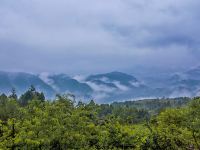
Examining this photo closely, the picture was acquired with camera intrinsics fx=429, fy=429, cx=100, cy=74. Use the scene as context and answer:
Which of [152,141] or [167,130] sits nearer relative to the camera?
[152,141]

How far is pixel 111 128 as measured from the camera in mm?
30750

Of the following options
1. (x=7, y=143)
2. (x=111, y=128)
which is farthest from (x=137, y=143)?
(x=7, y=143)

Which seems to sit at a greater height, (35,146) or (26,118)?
(26,118)

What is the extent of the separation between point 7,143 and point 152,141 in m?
13.2

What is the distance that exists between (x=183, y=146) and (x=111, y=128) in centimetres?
1154

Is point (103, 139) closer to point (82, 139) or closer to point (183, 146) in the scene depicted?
point (82, 139)

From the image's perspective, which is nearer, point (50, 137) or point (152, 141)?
point (50, 137)

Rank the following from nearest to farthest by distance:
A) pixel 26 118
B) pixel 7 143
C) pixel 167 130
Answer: pixel 7 143 < pixel 26 118 < pixel 167 130

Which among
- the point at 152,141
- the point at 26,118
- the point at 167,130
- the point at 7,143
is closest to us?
the point at 7,143

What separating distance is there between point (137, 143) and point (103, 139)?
8.75 feet

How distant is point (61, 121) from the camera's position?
91.5 feet

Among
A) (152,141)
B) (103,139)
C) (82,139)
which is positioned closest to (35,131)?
(82,139)

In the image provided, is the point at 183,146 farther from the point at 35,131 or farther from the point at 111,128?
the point at 35,131

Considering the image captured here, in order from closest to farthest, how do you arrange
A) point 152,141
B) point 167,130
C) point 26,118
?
point 26,118 → point 152,141 → point 167,130
